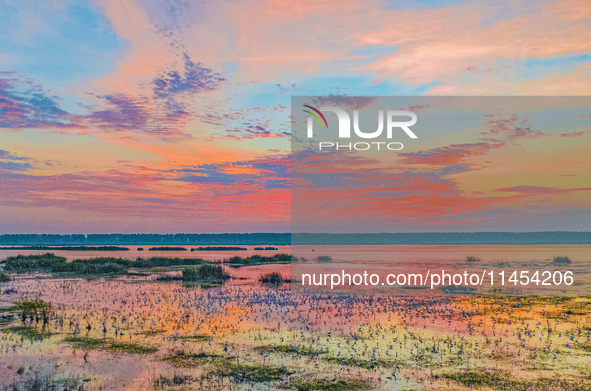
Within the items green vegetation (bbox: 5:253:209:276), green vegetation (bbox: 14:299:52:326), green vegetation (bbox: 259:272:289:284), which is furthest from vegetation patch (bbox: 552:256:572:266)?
green vegetation (bbox: 14:299:52:326)

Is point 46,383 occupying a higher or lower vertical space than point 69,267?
higher

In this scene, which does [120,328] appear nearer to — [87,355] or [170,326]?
[170,326]

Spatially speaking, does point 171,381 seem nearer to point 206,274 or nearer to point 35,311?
point 35,311

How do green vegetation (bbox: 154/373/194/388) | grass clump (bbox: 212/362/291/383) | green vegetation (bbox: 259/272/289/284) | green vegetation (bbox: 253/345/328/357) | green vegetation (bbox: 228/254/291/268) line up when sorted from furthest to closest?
green vegetation (bbox: 228/254/291/268), green vegetation (bbox: 259/272/289/284), green vegetation (bbox: 253/345/328/357), grass clump (bbox: 212/362/291/383), green vegetation (bbox: 154/373/194/388)

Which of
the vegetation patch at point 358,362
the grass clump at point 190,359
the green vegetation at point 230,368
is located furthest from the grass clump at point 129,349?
the vegetation patch at point 358,362

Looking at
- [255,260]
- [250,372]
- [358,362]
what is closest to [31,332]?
[250,372]

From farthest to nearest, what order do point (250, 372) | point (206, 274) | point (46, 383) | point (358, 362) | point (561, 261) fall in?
point (561, 261), point (206, 274), point (358, 362), point (250, 372), point (46, 383)

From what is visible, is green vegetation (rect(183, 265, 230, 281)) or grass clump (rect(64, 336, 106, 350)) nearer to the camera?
grass clump (rect(64, 336, 106, 350))

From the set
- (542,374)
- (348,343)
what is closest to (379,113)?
(348,343)

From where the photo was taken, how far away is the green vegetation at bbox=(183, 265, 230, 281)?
33353 millimetres

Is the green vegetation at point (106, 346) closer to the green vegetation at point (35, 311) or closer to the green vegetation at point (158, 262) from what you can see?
the green vegetation at point (35, 311)

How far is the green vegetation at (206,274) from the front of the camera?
33.4 metres

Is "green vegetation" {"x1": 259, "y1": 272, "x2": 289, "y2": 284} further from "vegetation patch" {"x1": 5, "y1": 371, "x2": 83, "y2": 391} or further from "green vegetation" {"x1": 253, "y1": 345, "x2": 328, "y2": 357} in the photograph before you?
"vegetation patch" {"x1": 5, "y1": 371, "x2": 83, "y2": 391}

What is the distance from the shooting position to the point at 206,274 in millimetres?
34375
